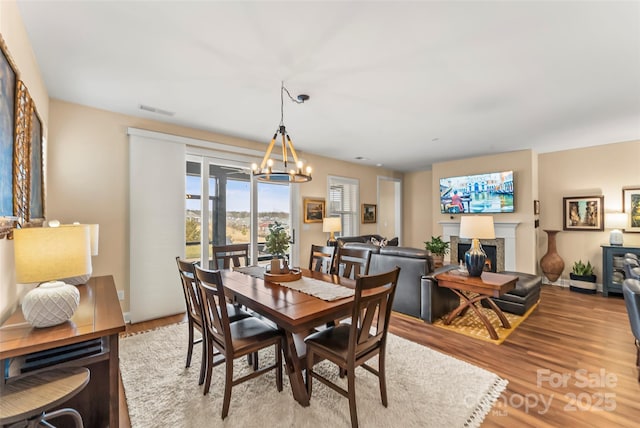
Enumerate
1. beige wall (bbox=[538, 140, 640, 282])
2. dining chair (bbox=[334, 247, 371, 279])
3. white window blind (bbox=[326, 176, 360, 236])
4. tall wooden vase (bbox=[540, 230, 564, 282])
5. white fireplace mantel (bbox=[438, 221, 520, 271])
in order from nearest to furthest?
dining chair (bbox=[334, 247, 371, 279]) → beige wall (bbox=[538, 140, 640, 282]) → tall wooden vase (bbox=[540, 230, 564, 282]) → white fireplace mantel (bbox=[438, 221, 520, 271]) → white window blind (bbox=[326, 176, 360, 236])

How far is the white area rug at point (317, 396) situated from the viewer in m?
1.82

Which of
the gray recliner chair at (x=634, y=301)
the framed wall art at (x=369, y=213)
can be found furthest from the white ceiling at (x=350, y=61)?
the framed wall art at (x=369, y=213)

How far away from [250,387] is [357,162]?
539 centimetres

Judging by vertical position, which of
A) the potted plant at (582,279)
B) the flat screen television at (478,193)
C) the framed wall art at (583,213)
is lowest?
the potted plant at (582,279)

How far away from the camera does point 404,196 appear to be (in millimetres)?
8062

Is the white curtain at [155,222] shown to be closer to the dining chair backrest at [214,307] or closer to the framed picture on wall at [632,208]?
the dining chair backrest at [214,307]

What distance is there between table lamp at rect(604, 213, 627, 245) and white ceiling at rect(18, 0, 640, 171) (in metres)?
1.64

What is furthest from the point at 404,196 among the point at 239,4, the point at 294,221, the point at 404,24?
the point at 239,4

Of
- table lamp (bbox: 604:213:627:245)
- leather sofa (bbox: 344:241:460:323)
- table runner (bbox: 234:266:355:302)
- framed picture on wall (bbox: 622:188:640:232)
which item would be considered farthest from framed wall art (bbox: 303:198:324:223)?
framed picture on wall (bbox: 622:188:640:232)

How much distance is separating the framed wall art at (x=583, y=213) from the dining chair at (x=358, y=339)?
5.55m

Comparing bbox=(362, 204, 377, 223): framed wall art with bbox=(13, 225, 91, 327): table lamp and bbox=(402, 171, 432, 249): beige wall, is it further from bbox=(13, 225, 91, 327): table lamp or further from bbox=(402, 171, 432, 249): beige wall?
bbox=(13, 225, 91, 327): table lamp

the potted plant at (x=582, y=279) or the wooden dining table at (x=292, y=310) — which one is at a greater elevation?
the wooden dining table at (x=292, y=310)

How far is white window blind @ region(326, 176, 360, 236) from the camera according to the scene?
21.2 ft

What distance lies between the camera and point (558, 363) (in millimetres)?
2500
